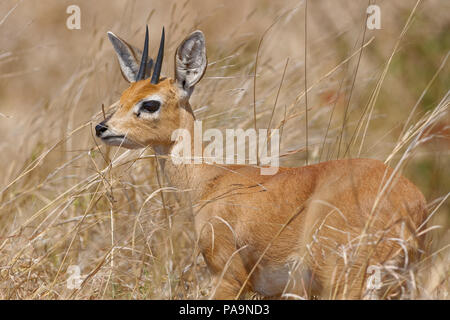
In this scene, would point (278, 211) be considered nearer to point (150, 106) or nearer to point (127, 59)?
point (150, 106)

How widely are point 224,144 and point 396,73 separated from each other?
4.17 m

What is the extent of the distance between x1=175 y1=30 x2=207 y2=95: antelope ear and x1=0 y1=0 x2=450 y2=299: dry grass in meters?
0.64

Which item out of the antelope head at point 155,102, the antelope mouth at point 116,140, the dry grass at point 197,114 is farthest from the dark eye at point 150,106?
the dry grass at point 197,114

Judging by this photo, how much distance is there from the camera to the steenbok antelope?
386 centimetres

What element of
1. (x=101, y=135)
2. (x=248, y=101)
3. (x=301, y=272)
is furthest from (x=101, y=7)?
(x=301, y=272)

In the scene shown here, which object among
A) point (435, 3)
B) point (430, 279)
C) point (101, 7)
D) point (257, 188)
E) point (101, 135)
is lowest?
point (430, 279)

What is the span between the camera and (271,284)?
432cm

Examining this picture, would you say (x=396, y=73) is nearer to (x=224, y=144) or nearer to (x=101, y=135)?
(x=224, y=144)

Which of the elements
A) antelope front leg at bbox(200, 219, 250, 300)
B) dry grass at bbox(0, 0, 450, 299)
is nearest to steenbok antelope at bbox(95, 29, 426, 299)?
antelope front leg at bbox(200, 219, 250, 300)

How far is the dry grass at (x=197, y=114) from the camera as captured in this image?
14.4 ft

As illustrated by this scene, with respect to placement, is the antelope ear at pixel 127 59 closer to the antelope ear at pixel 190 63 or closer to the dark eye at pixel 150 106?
the antelope ear at pixel 190 63

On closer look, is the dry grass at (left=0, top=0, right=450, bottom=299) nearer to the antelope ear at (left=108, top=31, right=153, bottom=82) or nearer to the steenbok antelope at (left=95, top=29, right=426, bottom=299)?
the steenbok antelope at (left=95, top=29, right=426, bottom=299)

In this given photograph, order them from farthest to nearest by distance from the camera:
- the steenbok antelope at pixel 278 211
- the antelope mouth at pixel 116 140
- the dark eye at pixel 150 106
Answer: the dark eye at pixel 150 106, the antelope mouth at pixel 116 140, the steenbok antelope at pixel 278 211

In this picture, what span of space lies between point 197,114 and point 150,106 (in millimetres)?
1730
